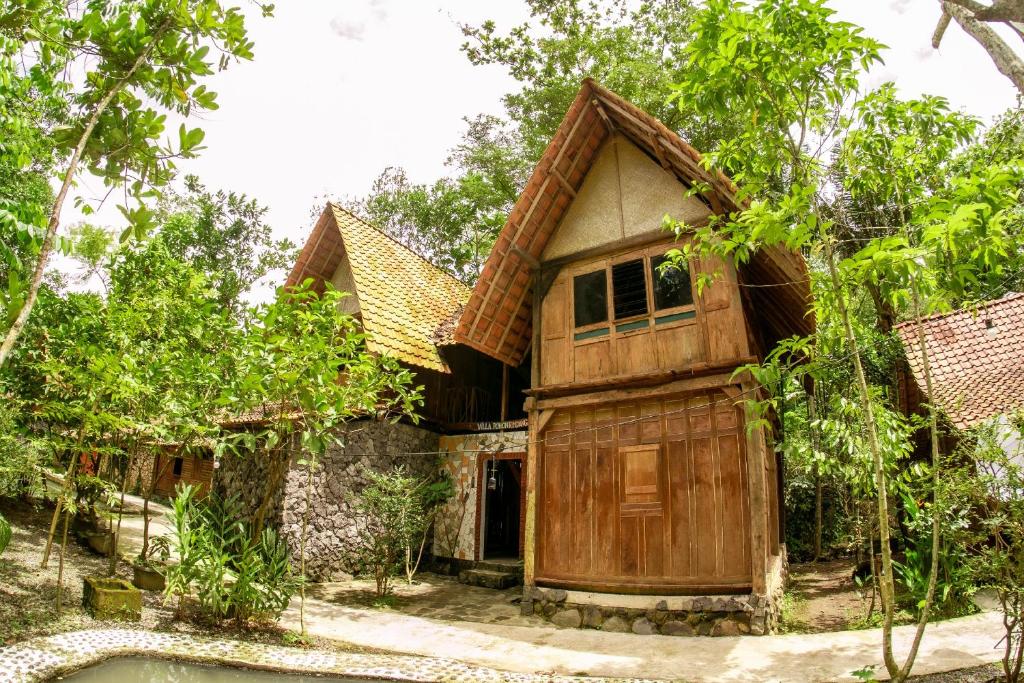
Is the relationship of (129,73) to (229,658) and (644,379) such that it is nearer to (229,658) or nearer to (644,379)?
(229,658)

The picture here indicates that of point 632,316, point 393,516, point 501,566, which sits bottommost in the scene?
point 501,566

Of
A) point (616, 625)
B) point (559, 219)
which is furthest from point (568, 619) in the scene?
point (559, 219)

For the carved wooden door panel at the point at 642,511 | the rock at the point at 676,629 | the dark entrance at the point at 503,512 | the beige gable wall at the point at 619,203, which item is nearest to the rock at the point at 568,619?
the carved wooden door panel at the point at 642,511

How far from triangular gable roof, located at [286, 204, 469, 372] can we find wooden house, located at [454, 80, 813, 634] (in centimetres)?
173

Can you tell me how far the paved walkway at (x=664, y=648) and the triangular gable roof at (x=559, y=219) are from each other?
4.12 meters

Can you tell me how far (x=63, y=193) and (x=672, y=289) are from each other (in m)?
7.33

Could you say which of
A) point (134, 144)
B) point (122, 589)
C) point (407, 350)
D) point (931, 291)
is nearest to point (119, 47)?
point (134, 144)

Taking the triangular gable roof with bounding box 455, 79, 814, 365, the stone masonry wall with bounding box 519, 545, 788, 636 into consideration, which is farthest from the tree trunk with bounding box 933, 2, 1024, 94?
the stone masonry wall with bounding box 519, 545, 788, 636

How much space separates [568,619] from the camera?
8.38m

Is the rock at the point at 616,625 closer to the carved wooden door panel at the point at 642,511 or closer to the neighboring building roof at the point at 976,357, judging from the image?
the carved wooden door panel at the point at 642,511

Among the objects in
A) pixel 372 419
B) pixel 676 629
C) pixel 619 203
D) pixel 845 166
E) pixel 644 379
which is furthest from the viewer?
pixel 372 419

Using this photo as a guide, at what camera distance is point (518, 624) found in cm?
834

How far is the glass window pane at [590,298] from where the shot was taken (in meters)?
9.41

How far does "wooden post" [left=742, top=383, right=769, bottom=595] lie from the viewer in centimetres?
736
